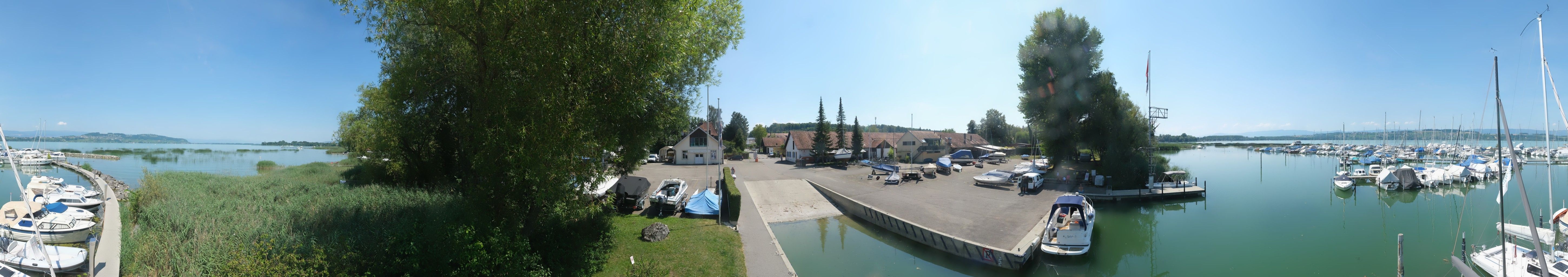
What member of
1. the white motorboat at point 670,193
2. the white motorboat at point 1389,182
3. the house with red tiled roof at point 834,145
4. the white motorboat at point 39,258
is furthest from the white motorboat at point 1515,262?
the house with red tiled roof at point 834,145

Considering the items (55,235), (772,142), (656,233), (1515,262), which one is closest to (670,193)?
(656,233)

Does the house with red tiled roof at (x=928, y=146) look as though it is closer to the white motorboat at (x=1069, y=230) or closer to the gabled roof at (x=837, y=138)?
the gabled roof at (x=837, y=138)

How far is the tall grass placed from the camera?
6.54 metres

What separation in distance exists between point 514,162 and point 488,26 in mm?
2060

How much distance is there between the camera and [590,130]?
714 cm

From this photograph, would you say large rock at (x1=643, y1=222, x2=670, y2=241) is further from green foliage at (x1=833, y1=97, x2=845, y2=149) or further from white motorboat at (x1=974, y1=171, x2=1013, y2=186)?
green foliage at (x1=833, y1=97, x2=845, y2=149)

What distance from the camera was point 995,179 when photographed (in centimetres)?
2328

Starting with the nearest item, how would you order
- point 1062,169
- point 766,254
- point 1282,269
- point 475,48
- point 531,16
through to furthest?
1. point 531,16
2. point 475,48
3. point 766,254
4. point 1282,269
5. point 1062,169

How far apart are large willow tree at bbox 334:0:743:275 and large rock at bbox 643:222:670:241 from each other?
4.82ft

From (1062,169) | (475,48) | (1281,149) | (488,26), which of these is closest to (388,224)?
(475,48)

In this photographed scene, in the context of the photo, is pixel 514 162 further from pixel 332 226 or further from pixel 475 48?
pixel 332 226

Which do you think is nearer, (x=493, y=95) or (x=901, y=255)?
(x=493, y=95)

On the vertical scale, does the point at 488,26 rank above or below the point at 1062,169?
above

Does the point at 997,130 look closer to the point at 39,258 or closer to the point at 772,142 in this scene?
the point at 772,142
